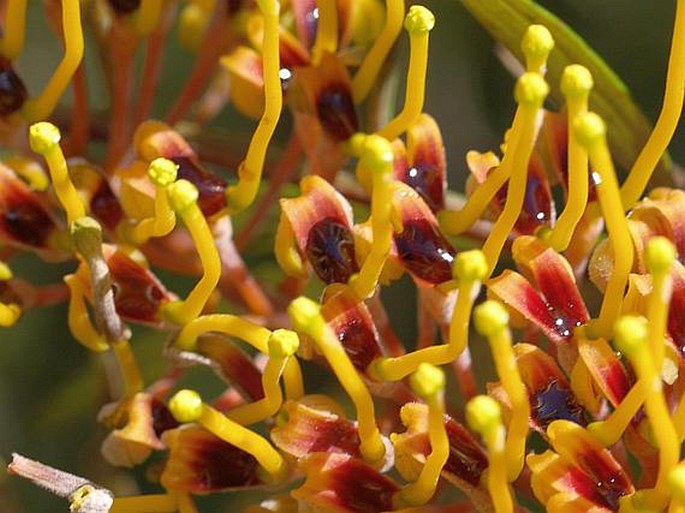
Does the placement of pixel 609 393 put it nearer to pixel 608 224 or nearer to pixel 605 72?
pixel 608 224

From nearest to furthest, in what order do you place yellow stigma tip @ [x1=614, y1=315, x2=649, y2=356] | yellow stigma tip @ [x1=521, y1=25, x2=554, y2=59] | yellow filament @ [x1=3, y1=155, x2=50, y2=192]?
yellow stigma tip @ [x1=614, y1=315, x2=649, y2=356], yellow stigma tip @ [x1=521, y1=25, x2=554, y2=59], yellow filament @ [x1=3, y1=155, x2=50, y2=192]

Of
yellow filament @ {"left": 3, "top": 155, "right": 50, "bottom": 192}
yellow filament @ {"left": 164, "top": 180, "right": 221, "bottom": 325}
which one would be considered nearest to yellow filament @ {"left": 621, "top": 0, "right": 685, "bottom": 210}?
yellow filament @ {"left": 164, "top": 180, "right": 221, "bottom": 325}

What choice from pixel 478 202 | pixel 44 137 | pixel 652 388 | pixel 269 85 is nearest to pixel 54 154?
pixel 44 137

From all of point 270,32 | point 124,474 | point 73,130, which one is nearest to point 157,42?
point 73,130

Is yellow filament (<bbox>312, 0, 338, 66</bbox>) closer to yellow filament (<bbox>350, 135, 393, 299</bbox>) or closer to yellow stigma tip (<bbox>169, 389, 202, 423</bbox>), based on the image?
yellow filament (<bbox>350, 135, 393, 299</bbox>)

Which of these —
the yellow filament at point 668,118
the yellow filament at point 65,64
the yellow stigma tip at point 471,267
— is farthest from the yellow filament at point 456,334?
the yellow filament at point 65,64

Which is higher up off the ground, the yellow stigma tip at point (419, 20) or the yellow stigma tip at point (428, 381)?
the yellow stigma tip at point (419, 20)

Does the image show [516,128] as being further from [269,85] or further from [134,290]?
[134,290]

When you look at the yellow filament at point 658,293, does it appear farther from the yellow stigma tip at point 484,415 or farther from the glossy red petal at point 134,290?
the glossy red petal at point 134,290
